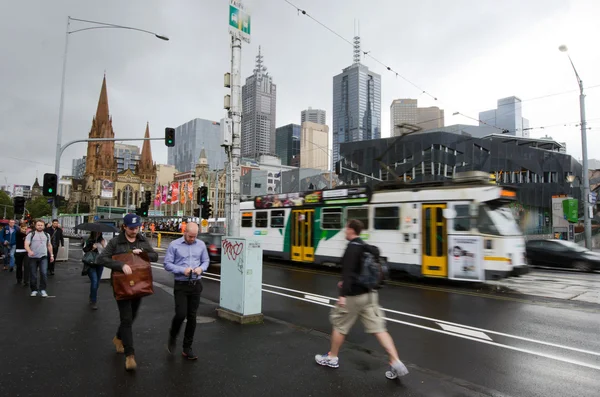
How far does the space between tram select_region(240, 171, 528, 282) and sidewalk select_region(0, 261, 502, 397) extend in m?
6.54

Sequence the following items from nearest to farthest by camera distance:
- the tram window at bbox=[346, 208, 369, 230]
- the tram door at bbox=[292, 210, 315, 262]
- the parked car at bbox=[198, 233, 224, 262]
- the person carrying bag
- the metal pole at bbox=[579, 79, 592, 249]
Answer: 1. the person carrying bag
2. the tram window at bbox=[346, 208, 369, 230]
3. the parked car at bbox=[198, 233, 224, 262]
4. the tram door at bbox=[292, 210, 315, 262]
5. the metal pole at bbox=[579, 79, 592, 249]

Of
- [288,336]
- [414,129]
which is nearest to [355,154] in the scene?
[414,129]

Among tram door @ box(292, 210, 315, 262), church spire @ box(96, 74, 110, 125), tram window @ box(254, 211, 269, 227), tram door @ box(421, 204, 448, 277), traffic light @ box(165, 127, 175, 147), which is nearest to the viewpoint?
tram door @ box(421, 204, 448, 277)

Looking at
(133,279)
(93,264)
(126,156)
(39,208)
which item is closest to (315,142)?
(93,264)

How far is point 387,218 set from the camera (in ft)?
41.3

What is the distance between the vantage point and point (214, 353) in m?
4.93

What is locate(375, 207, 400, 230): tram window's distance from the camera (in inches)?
486

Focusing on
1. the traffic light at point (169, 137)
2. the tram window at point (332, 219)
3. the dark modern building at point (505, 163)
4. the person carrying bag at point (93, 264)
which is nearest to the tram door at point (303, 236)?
the tram window at point (332, 219)

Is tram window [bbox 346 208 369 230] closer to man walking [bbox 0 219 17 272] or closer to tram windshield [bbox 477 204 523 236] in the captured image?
tram windshield [bbox 477 204 523 236]

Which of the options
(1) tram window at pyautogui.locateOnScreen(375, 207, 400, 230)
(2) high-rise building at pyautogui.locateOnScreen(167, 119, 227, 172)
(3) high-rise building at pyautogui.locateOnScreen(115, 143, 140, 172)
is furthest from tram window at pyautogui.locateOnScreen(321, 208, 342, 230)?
(3) high-rise building at pyautogui.locateOnScreen(115, 143, 140, 172)

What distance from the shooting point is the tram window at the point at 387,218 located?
40.5 ft

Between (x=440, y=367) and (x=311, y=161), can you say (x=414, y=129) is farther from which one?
(x=311, y=161)

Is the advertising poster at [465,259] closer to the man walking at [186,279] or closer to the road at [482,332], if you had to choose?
the road at [482,332]

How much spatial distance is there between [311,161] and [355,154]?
4897 cm
